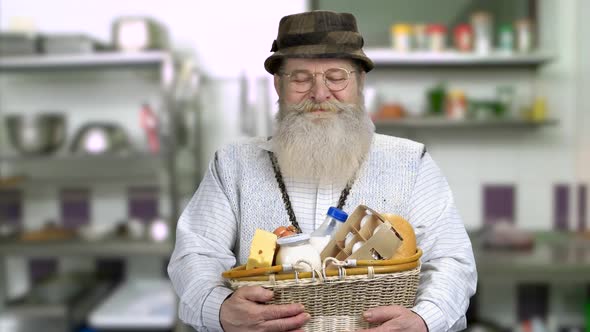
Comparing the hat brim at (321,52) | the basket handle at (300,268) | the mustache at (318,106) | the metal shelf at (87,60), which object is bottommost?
the basket handle at (300,268)

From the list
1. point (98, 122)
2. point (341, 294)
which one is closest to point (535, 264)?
point (341, 294)

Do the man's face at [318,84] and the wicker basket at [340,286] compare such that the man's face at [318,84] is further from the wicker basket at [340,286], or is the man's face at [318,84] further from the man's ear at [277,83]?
the wicker basket at [340,286]

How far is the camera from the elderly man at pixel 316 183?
95 centimetres

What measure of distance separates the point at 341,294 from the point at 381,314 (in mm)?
63

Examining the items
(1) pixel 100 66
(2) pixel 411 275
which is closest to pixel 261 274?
(2) pixel 411 275

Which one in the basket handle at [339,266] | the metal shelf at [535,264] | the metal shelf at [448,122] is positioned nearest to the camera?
the basket handle at [339,266]

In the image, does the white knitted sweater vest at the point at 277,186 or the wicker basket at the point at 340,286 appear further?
the white knitted sweater vest at the point at 277,186

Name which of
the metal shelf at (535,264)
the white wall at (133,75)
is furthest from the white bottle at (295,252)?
the white wall at (133,75)

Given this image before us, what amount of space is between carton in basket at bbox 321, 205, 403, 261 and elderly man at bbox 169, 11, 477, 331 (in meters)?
0.15

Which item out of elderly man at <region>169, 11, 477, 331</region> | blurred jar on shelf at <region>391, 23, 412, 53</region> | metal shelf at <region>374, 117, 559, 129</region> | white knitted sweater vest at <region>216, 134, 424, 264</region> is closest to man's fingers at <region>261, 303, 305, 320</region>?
elderly man at <region>169, 11, 477, 331</region>

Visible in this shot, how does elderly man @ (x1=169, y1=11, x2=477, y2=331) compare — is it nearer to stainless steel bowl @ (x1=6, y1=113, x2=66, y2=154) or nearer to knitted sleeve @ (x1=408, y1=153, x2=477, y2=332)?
knitted sleeve @ (x1=408, y1=153, x2=477, y2=332)

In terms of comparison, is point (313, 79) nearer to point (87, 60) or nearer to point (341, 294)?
point (341, 294)

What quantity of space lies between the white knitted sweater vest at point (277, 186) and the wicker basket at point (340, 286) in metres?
Answer: 0.19

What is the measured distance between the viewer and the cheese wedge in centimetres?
78
